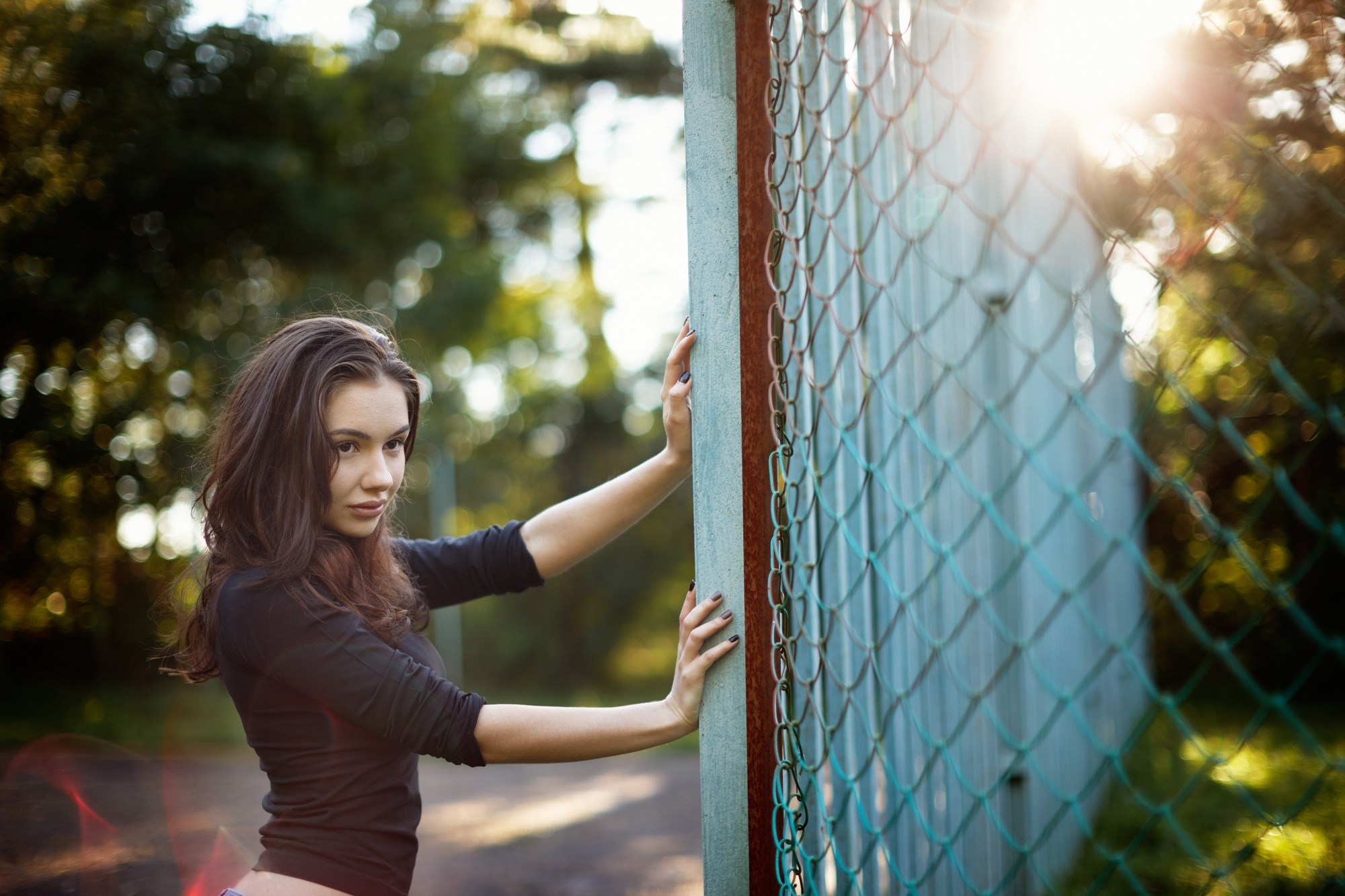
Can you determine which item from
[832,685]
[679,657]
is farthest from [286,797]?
[832,685]

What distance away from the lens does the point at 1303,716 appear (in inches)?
263

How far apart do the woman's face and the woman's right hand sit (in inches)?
25.7

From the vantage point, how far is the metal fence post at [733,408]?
4.62ft

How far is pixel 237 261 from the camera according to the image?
8.84 meters

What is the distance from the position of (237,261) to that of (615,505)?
820 cm

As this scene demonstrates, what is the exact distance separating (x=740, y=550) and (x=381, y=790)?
773mm

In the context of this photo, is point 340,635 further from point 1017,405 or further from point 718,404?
point 1017,405

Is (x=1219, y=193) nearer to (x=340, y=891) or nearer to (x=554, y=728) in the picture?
(x=554, y=728)

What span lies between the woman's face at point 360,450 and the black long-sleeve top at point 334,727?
202mm

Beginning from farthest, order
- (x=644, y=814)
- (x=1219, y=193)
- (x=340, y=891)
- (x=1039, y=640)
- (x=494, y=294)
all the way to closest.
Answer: (x=494, y=294)
(x=644, y=814)
(x=1039, y=640)
(x=1219, y=193)
(x=340, y=891)

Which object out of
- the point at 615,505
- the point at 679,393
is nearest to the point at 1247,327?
the point at 615,505

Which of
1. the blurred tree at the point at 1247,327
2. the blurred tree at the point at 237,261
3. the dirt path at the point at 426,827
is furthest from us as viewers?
the blurred tree at the point at 237,261

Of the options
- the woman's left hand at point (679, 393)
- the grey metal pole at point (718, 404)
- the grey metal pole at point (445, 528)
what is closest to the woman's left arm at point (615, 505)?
the woman's left hand at point (679, 393)

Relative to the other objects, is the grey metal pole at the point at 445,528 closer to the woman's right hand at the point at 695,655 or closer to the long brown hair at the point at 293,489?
the long brown hair at the point at 293,489
